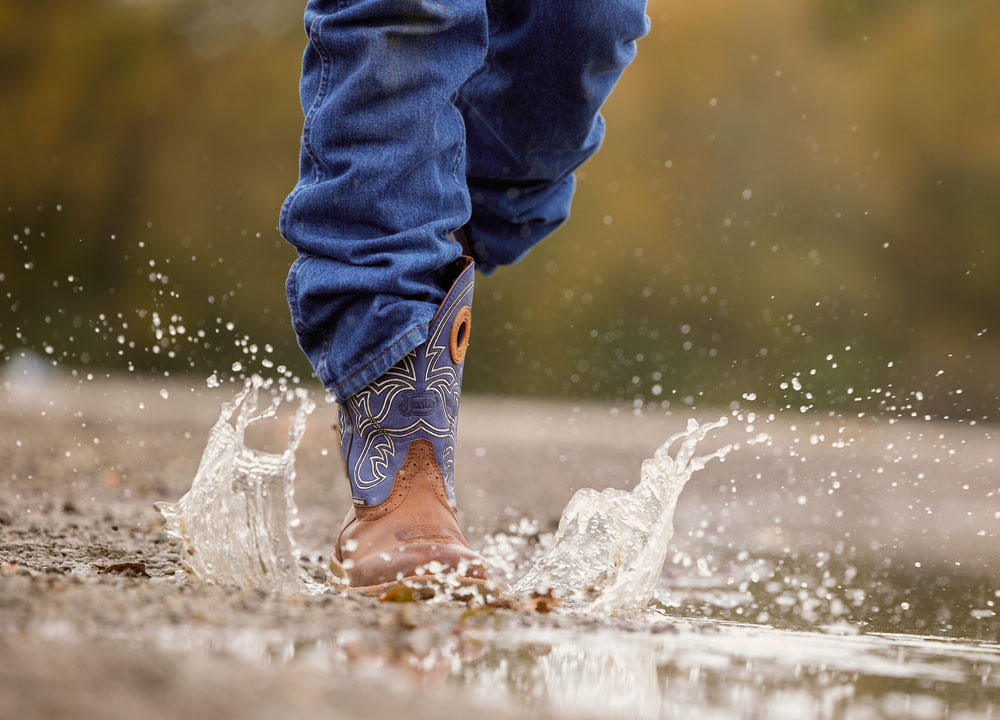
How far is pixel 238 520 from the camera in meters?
1.57

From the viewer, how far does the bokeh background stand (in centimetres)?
1372

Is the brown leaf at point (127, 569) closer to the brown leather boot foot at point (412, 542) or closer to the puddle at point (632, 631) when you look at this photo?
the puddle at point (632, 631)

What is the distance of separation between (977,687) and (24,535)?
1485 mm

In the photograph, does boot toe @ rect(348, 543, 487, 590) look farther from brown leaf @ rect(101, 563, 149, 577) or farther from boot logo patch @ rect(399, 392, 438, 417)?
brown leaf @ rect(101, 563, 149, 577)

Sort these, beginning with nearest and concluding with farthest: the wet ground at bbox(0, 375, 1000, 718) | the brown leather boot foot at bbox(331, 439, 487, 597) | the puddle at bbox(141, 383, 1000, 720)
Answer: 1. the wet ground at bbox(0, 375, 1000, 718)
2. the puddle at bbox(141, 383, 1000, 720)
3. the brown leather boot foot at bbox(331, 439, 487, 597)

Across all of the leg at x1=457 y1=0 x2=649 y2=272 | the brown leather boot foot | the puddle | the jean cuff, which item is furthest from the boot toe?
the leg at x1=457 y1=0 x2=649 y2=272

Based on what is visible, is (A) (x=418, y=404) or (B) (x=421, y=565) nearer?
(B) (x=421, y=565)

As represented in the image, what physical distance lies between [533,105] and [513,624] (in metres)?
0.99

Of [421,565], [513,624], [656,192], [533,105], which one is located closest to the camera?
[513,624]

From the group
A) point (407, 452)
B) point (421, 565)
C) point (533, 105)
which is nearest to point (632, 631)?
point (421, 565)

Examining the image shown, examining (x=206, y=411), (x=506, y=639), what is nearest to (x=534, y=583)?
(x=506, y=639)

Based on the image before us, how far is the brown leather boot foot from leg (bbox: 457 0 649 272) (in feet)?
1.86

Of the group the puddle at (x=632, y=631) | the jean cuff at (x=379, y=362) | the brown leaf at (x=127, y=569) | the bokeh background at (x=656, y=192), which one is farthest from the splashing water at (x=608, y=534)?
the bokeh background at (x=656, y=192)

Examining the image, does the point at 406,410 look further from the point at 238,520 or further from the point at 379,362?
the point at 238,520
